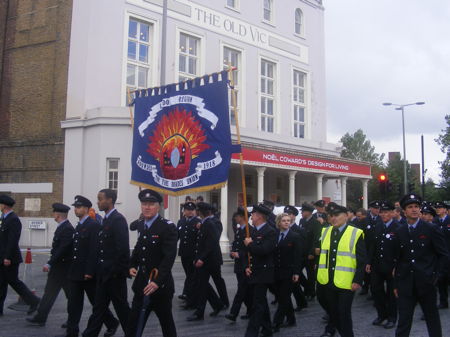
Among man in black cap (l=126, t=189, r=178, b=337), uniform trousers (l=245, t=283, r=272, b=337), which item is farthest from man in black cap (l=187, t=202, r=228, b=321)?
man in black cap (l=126, t=189, r=178, b=337)

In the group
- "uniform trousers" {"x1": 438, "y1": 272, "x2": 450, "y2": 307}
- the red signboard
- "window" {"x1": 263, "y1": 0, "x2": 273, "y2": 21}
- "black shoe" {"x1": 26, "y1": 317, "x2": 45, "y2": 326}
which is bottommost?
"black shoe" {"x1": 26, "y1": 317, "x2": 45, "y2": 326}

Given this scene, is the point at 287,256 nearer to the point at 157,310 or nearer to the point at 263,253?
the point at 263,253

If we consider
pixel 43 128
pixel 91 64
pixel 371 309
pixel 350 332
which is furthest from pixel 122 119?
pixel 350 332

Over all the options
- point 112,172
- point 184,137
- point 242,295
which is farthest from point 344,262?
point 112,172

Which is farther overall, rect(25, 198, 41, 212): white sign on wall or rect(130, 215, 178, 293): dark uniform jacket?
rect(25, 198, 41, 212): white sign on wall

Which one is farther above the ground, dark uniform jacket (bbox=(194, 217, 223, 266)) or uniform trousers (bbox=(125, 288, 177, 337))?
dark uniform jacket (bbox=(194, 217, 223, 266))

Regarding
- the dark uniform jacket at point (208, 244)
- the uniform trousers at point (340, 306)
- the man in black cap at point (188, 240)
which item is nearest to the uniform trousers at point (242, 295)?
the dark uniform jacket at point (208, 244)

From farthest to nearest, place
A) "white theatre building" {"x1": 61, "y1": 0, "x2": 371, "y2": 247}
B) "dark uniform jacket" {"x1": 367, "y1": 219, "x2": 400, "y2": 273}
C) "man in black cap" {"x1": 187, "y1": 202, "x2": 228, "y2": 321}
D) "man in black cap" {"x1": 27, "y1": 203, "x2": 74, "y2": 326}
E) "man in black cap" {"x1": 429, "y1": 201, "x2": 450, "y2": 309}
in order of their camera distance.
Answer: "white theatre building" {"x1": 61, "y1": 0, "x2": 371, "y2": 247}, "man in black cap" {"x1": 429, "y1": 201, "x2": 450, "y2": 309}, "man in black cap" {"x1": 187, "y1": 202, "x2": 228, "y2": 321}, "dark uniform jacket" {"x1": 367, "y1": 219, "x2": 400, "y2": 273}, "man in black cap" {"x1": 27, "y1": 203, "x2": 74, "y2": 326}

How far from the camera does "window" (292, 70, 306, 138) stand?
111ft

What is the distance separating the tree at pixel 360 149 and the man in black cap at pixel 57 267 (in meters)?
58.3

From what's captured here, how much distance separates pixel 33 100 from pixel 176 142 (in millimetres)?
17411

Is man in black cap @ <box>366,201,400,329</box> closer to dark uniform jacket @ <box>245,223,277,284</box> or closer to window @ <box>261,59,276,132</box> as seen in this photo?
dark uniform jacket @ <box>245,223,277,284</box>

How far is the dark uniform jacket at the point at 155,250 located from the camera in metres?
5.96

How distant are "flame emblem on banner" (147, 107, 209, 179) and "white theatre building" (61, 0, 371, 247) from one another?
25.4 feet
